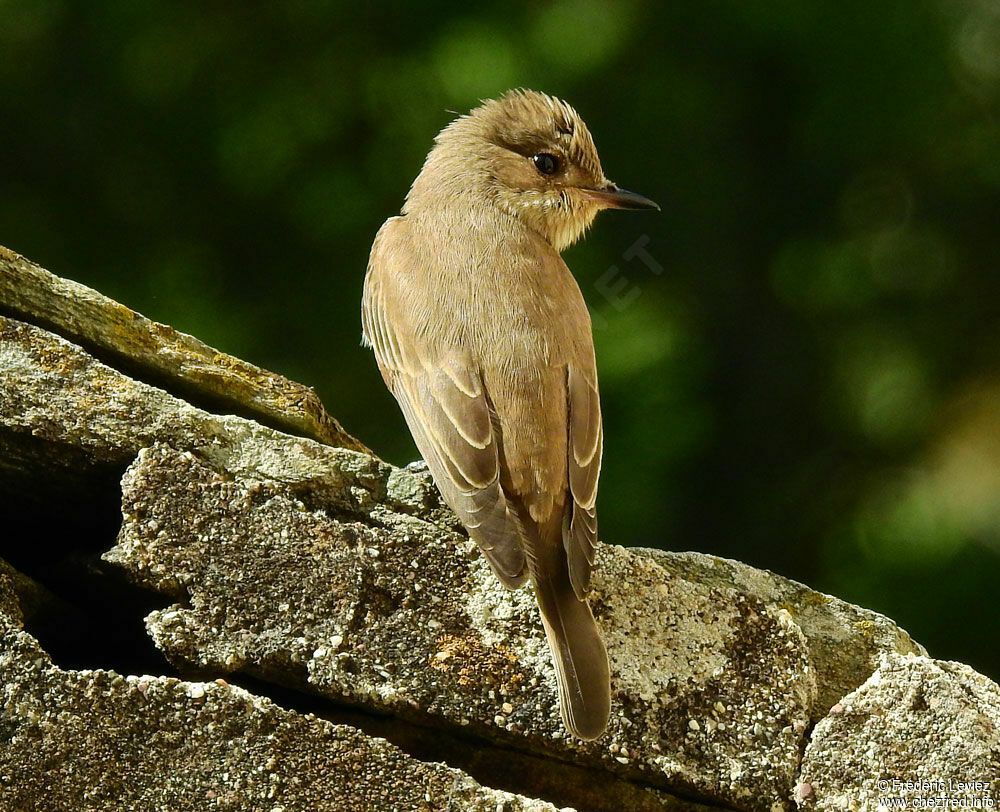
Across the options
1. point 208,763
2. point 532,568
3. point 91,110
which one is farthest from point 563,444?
point 91,110

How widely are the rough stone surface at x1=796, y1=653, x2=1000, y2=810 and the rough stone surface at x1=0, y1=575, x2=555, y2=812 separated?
2.32 ft

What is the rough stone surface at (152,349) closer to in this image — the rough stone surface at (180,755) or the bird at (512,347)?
the bird at (512,347)

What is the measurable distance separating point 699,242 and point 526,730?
215 inches

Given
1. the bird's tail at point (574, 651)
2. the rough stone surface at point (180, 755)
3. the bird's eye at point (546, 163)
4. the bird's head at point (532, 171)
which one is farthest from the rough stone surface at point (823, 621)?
the bird's eye at point (546, 163)

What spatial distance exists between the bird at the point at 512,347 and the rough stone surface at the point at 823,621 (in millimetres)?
369

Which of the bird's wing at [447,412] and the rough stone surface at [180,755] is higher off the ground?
the bird's wing at [447,412]

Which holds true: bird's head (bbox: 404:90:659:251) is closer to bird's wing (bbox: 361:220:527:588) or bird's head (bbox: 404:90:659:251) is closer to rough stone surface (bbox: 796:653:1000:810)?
bird's wing (bbox: 361:220:527:588)

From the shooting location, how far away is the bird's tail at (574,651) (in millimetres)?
2889

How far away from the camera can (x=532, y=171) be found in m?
4.88

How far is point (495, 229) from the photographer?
14.7 feet

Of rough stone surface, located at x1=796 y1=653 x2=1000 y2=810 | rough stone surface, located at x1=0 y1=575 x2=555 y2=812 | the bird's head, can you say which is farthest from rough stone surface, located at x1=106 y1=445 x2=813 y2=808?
the bird's head

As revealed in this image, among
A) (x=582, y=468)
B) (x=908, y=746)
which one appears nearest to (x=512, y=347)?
(x=582, y=468)

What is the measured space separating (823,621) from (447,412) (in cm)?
117

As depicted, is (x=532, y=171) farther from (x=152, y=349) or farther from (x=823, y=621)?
(x=823, y=621)
